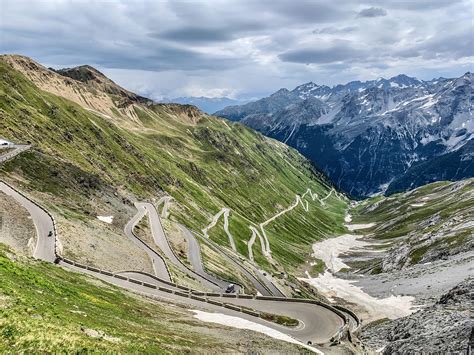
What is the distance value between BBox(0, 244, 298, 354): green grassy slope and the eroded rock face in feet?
54.7

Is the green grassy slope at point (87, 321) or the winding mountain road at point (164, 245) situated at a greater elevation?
the green grassy slope at point (87, 321)

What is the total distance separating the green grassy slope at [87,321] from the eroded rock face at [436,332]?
1667 centimetres

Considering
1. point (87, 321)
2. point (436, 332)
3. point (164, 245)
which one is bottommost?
point (164, 245)

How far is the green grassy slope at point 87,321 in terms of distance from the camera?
2784 cm

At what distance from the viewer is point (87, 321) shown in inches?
1419

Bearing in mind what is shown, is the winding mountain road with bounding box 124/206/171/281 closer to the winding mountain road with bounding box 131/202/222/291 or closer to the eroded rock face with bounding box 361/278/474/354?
the winding mountain road with bounding box 131/202/222/291

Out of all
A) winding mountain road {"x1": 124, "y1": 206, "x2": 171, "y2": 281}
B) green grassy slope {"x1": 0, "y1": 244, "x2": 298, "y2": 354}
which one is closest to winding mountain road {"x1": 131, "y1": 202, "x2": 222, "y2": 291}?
winding mountain road {"x1": 124, "y1": 206, "x2": 171, "y2": 281}

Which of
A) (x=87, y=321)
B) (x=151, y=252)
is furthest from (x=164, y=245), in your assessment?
(x=87, y=321)

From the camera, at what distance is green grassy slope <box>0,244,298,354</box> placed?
2784 cm

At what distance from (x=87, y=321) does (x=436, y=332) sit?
41979mm

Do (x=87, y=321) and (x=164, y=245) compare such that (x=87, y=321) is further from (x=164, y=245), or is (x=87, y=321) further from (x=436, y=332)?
(x=164, y=245)

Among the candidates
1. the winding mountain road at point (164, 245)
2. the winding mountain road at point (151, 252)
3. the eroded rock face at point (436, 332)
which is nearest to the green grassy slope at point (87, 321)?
the eroded rock face at point (436, 332)

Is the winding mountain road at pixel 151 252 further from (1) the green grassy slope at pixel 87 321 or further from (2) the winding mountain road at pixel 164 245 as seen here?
(1) the green grassy slope at pixel 87 321

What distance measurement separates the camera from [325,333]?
5944cm
